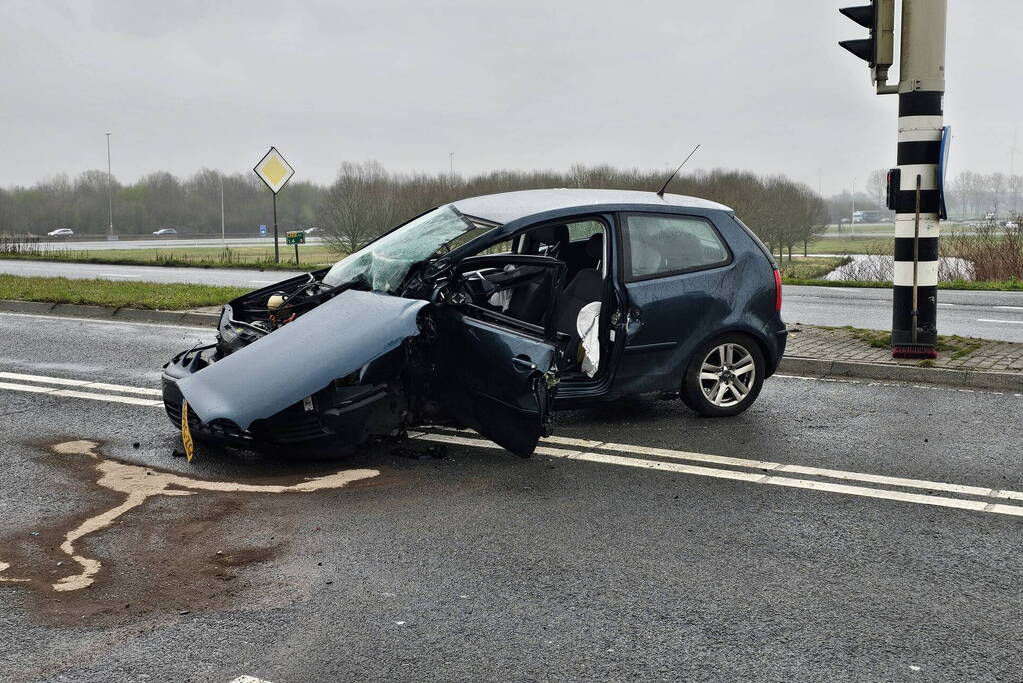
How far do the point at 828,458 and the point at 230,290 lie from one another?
443 inches

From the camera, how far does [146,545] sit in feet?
15.7

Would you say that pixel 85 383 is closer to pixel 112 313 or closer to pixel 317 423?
pixel 317 423

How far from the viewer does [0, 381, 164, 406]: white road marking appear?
799 cm

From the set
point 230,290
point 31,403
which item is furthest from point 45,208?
point 31,403

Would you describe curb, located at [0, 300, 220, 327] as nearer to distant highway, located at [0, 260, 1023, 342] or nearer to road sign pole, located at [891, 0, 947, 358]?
distant highway, located at [0, 260, 1023, 342]

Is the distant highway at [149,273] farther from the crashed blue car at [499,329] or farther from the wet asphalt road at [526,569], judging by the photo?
the wet asphalt road at [526,569]

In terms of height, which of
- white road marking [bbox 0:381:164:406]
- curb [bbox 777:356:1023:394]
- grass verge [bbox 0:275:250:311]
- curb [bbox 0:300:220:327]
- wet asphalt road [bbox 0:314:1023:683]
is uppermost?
grass verge [bbox 0:275:250:311]

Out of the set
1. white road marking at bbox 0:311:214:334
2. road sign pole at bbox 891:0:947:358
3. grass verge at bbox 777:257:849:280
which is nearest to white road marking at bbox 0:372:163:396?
white road marking at bbox 0:311:214:334

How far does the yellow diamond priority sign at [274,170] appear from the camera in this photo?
2656 centimetres

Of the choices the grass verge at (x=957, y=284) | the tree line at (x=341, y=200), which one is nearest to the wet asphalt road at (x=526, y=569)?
the grass verge at (x=957, y=284)

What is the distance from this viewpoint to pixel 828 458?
6410 mm

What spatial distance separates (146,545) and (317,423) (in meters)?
1.34

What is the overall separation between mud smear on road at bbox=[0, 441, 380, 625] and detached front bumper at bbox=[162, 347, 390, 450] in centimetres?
22

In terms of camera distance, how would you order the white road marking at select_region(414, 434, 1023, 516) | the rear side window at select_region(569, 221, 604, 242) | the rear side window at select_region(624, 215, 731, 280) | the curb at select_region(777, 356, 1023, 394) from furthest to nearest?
the curb at select_region(777, 356, 1023, 394) → the rear side window at select_region(569, 221, 604, 242) → the rear side window at select_region(624, 215, 731, 280) → the white road marking at select_region(414, 434, 1023, 516)
